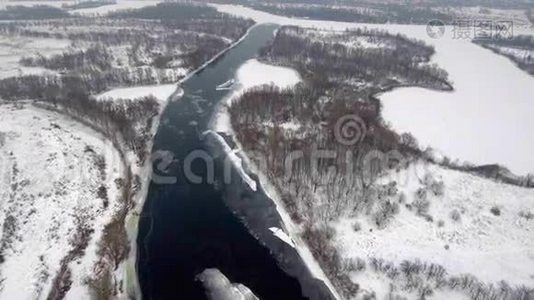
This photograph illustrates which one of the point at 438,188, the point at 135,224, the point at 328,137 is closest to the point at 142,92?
the point at 328,137

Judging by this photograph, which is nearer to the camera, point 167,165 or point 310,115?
point 167,165

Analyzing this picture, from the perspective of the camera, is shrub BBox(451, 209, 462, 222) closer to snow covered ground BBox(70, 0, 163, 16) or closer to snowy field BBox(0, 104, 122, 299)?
snowy field BBox(0, 104, 122, 299)

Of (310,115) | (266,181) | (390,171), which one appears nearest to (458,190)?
(390,171)

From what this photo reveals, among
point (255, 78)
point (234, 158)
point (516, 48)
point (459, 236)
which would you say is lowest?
point (459, 236)

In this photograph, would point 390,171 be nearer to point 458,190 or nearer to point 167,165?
point 458,190

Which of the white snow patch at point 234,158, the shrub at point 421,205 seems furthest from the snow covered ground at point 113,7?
the shrub at point 421,205

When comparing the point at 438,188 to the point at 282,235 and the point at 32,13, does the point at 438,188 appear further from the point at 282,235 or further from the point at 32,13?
the point at 32,13
